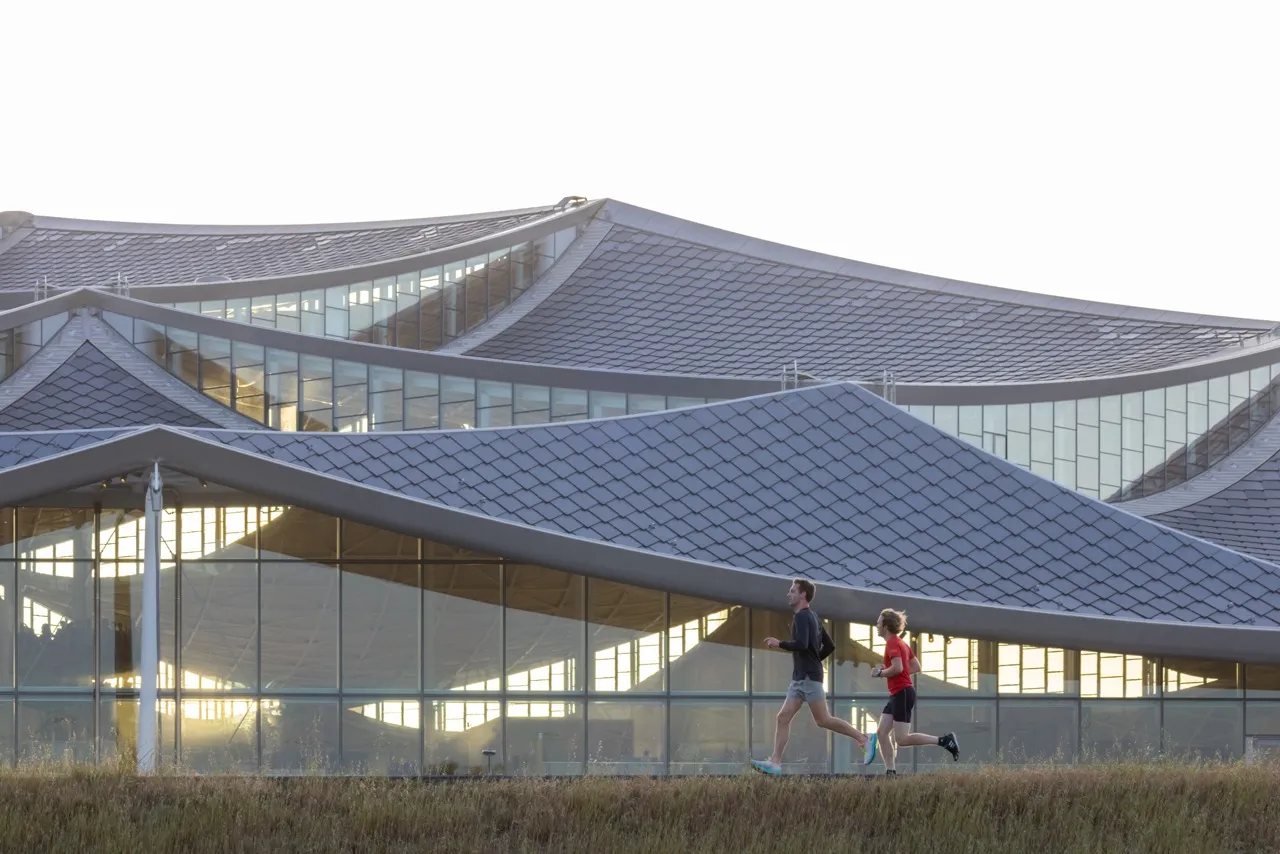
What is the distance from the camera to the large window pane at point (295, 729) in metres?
24.2

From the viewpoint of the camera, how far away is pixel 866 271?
148 feet

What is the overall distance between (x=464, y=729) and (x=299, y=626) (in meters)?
2.50

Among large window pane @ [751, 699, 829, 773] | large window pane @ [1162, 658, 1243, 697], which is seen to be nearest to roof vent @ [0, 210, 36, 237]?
large window pane @ [751, 699, 829, 773]

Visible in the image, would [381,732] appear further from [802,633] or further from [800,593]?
[800,593]

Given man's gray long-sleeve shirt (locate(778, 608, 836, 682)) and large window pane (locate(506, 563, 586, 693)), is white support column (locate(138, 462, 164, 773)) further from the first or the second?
man's gray long-sleeve shirt (locate(778, 608, 836, 682))

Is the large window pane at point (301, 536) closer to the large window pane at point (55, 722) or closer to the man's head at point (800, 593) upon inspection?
the large window pane at point (55, 722)

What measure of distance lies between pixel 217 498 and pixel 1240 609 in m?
13.3

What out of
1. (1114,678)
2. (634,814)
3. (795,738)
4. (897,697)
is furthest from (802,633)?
(1114,678)

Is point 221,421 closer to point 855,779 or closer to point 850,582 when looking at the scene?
point 850,582

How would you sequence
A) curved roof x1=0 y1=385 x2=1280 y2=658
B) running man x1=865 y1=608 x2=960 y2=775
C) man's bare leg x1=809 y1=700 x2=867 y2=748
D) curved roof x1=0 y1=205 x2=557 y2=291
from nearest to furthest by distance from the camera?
man's bare leg x1=809 y1=700 x2=867 y2=748, running man x1=865 y1=608 x2=960 y2=775, curved roof x1=0 y1=385 x2=1280 y2=658, curved roof x1=0 y1=205 x2=557 y2=291

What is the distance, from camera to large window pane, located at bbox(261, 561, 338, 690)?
79.5ft

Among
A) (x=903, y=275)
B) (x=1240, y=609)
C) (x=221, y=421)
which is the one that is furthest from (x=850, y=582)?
(x=903, y=275)

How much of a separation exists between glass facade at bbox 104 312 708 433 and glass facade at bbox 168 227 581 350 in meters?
5.40

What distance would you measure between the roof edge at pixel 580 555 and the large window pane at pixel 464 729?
2088 millimetres
